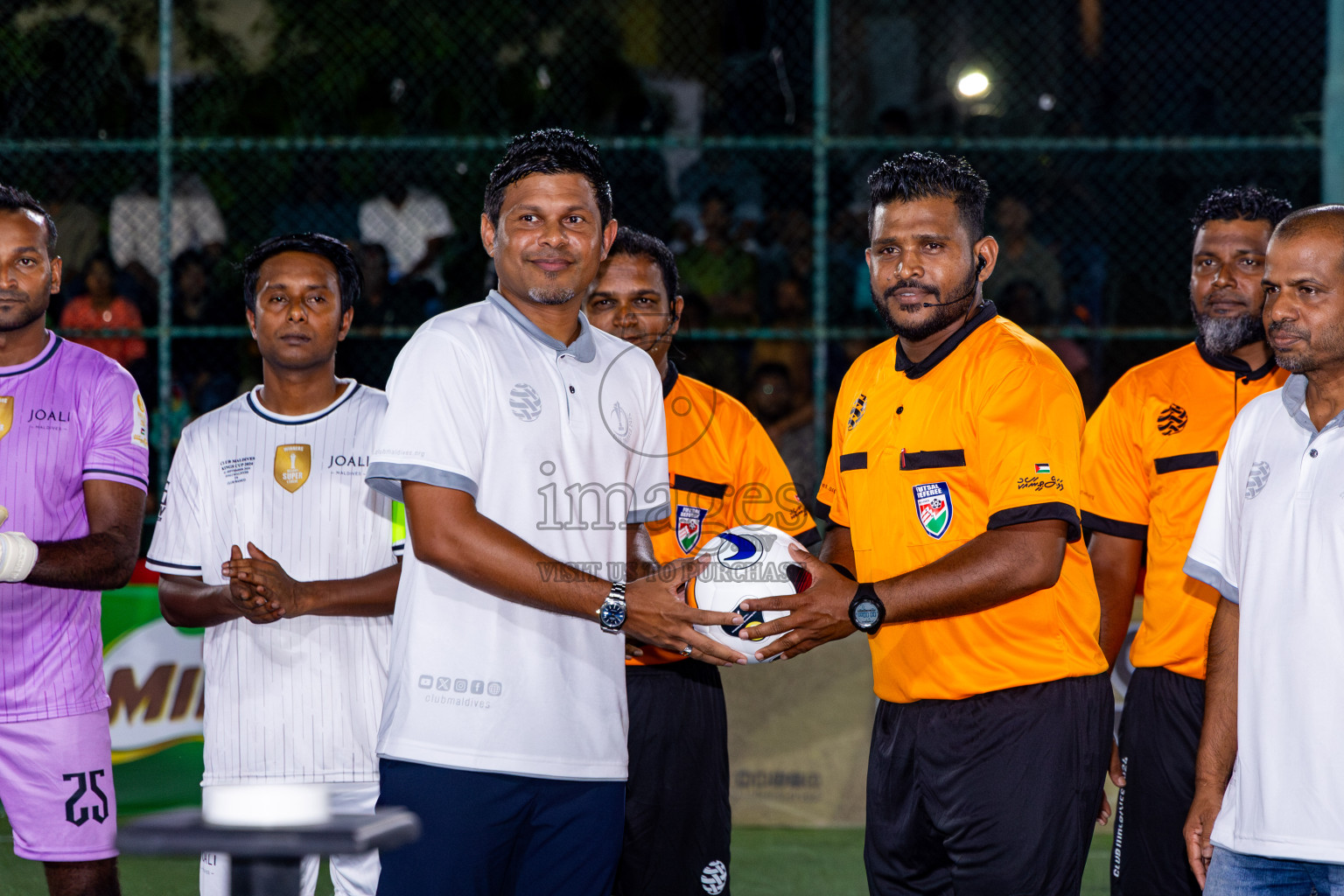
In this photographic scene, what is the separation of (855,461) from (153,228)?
269 inches

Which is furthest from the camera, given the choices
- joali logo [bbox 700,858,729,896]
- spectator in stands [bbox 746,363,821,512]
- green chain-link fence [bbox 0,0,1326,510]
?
green chain-link fence [bbox 0,0,1326,510]

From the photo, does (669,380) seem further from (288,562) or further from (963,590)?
(963,590)

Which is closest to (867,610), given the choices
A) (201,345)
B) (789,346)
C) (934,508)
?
(934,508)

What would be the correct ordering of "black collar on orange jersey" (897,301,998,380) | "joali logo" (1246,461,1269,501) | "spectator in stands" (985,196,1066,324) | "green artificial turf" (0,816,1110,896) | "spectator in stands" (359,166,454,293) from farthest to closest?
"spectator in stands" (359,166,454,293) → "spectator in stands" (985,196,1066,324) → "green artificial turf" (0,816,1110,896) → "black collar on orange jersey" (897,301,998,380) → "joali logo" (1246,461,1269,501)

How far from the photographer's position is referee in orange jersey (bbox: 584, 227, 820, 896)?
4.64m

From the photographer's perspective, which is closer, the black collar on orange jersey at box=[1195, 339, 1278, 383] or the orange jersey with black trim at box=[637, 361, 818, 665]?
the black collar on orange jersey at box=[1195, 339, 1278, 383]

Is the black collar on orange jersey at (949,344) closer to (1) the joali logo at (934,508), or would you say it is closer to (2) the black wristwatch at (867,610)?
(1) the joali logo at (934,508)

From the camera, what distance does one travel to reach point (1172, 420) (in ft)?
15.3

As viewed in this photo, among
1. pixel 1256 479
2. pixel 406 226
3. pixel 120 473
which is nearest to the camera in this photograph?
pixel 1256 479

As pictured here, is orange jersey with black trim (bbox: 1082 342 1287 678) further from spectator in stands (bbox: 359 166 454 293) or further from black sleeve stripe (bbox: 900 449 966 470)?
spectator in stands (bbox: 359 166 454 293)

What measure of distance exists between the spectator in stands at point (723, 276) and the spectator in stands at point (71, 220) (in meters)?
4.12

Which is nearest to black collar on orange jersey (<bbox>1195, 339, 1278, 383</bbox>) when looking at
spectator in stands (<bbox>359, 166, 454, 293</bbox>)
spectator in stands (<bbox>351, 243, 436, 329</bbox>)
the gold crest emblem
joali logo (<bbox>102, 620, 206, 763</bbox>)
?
the gold crest emblem

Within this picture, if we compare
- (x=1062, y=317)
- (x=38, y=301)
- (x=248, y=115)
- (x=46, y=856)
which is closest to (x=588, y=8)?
(x=248, y=115)

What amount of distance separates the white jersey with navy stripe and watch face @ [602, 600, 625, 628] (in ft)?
4.42
